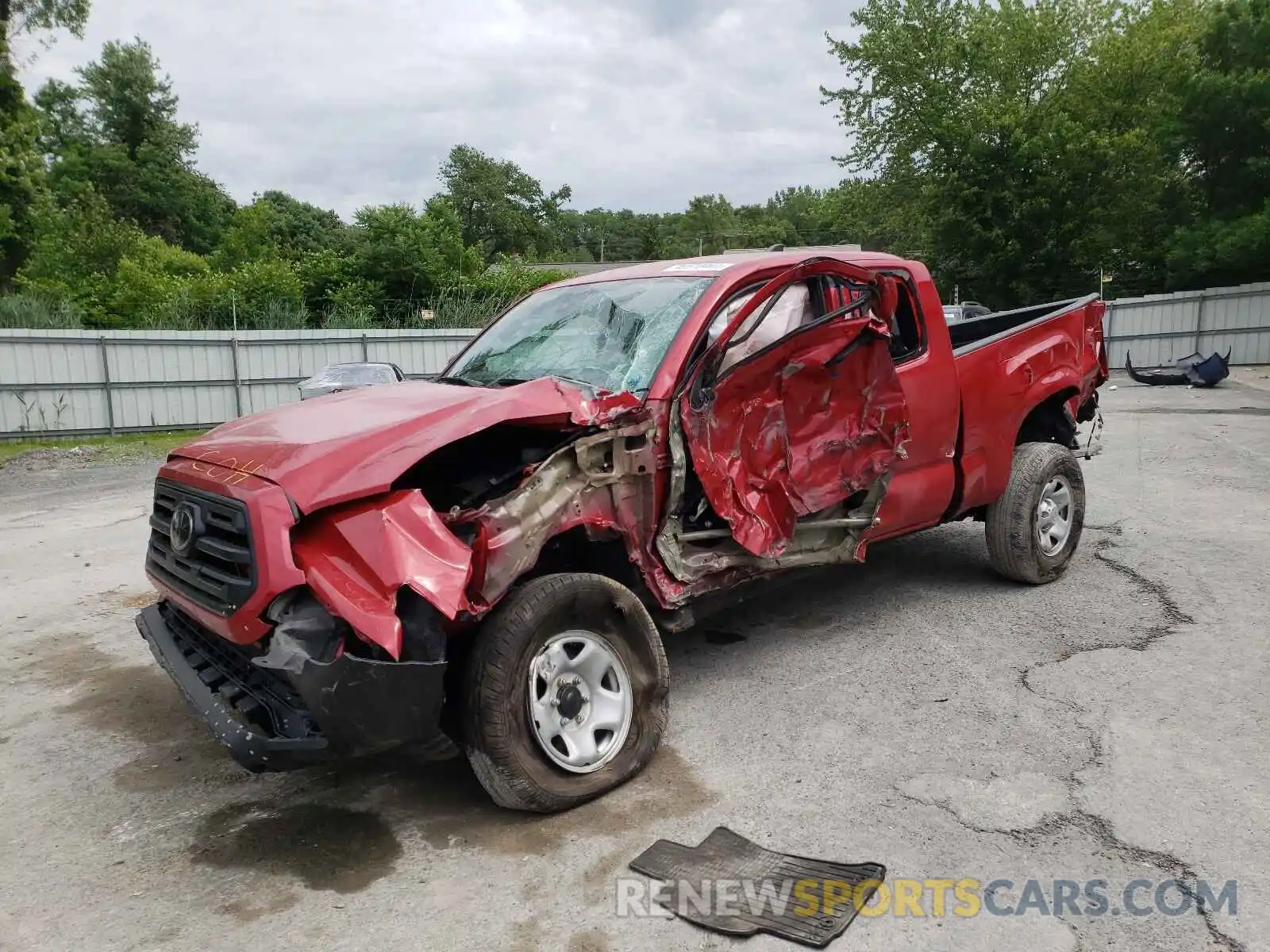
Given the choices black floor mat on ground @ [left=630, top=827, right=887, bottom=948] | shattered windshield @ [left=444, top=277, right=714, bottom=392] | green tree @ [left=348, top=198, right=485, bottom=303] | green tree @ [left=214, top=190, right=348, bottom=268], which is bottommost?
black floor mat on ground @ [left=630, top=827, right=887, bottom=948]

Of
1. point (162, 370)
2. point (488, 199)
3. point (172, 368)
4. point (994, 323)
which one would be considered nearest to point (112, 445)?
point (162, 370)

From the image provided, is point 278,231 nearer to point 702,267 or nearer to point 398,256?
point 398,256

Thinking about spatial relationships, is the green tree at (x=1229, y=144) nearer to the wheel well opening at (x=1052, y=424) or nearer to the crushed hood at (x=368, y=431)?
the wheel well opening at (x=1052, y=424)

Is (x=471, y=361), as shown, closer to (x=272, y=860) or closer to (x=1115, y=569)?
(x=272, y=860)

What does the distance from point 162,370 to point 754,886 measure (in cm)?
1755

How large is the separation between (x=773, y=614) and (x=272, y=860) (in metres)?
3.17

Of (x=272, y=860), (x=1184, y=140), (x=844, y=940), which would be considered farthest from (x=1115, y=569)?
(x=1184, y=140)

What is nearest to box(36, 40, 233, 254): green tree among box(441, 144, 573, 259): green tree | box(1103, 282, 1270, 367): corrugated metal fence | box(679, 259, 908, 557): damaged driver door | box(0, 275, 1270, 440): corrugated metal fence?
box(441, 144, 573, 259): green tree

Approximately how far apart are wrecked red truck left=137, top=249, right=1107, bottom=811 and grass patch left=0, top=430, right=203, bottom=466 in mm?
11820

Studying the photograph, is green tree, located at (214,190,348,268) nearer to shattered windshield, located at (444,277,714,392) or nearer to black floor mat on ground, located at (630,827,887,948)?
shattered windshield, located at (444,277,714,392)

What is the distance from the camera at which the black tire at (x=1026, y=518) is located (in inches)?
217

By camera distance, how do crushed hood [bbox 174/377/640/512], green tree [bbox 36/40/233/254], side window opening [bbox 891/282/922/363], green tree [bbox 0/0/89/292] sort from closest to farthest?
crushed hood [bbox 174/377/640/512] → side window opening [bbox 891/282/922/363] → green tree [bbox 0/0/89/292] → green tree [bbox 36/40/233/254]

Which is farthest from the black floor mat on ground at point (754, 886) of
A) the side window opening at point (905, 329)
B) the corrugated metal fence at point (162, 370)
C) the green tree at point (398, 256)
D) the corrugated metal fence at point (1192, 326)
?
the corrugated metal fence at point (1192, 326)

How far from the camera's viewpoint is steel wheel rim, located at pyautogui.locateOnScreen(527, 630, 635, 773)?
3230 millimetres
